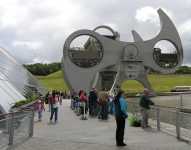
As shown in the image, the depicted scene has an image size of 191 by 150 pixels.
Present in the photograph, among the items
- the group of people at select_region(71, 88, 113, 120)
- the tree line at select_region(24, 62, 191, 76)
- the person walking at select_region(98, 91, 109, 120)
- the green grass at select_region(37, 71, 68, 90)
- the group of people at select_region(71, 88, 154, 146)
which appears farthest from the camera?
the tree line at select_region(24, 62, 191, 76)

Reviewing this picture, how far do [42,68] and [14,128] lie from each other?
161812mm

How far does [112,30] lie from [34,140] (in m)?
49.4

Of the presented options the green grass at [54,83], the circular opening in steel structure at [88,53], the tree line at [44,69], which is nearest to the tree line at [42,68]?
the tree line at [44,69]

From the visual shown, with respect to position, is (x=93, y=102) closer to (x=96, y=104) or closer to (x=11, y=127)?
(x=96, y=104)

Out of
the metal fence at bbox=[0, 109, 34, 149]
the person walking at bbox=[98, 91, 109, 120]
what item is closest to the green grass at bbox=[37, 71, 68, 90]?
the person walking at bbox=[98, 91, 109, 120]

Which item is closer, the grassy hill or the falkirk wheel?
the falkirk wheel

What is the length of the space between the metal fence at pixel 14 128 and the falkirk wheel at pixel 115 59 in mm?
38902

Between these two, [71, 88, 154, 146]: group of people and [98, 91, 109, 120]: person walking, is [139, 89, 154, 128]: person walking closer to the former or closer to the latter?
[71, 88, 154, 146]: group of people

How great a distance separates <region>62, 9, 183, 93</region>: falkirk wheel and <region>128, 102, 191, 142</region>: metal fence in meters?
33.3

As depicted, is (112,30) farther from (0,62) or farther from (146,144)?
(146,144)

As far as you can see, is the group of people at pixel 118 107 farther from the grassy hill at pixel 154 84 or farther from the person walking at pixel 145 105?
the grassy hill at pixel 154 84

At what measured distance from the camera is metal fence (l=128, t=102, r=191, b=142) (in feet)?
44.1

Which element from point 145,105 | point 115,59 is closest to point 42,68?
point 115,59

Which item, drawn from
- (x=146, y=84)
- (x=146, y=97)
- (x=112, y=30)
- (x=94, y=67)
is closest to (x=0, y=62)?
(x=146, y=97)
